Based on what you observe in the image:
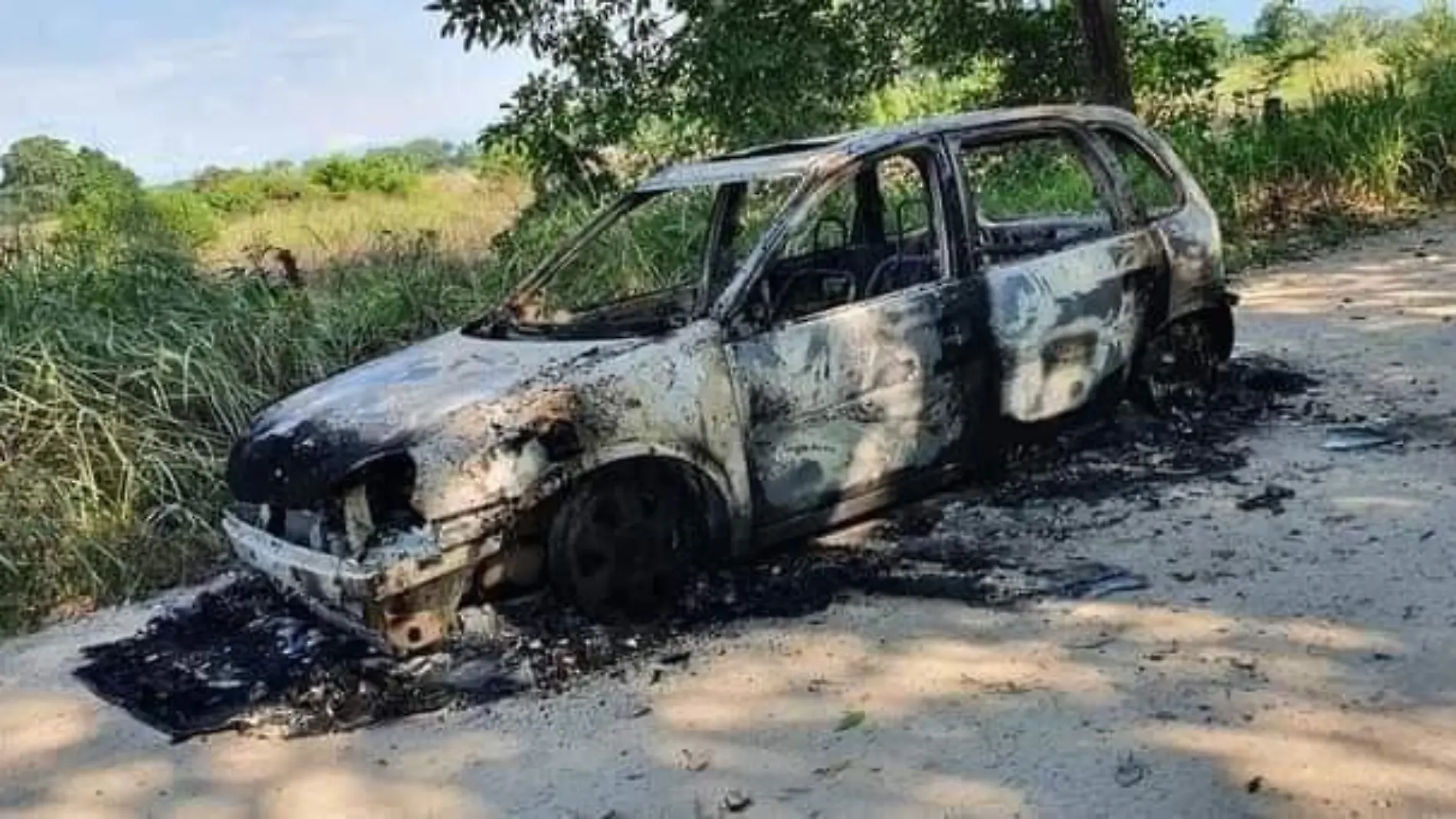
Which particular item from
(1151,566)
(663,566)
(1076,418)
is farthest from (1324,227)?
(663,566)

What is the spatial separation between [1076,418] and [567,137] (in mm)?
8675

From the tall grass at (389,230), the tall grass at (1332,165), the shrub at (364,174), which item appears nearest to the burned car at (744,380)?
the tall grass at (389,230)

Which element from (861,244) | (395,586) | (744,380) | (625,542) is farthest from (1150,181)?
(395,586)

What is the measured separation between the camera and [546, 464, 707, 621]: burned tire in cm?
477

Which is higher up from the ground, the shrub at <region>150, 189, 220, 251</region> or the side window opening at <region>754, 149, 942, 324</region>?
the shrub at <region>150, 189, 220, 251</region>

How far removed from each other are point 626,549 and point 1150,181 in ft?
10.6

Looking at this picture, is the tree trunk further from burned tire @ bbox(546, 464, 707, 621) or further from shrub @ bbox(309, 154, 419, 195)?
shrub @ bbox(309, 154, 419, 195)

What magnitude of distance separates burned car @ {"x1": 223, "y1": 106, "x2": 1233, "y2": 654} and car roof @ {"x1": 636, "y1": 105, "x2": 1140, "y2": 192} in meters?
0.01

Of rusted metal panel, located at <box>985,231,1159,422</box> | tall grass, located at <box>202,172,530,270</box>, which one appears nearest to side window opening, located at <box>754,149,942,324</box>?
rusted metal panel, located at <box>985,231,1159,422</box>

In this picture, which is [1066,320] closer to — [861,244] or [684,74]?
[861,244]

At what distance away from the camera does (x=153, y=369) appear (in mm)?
7289

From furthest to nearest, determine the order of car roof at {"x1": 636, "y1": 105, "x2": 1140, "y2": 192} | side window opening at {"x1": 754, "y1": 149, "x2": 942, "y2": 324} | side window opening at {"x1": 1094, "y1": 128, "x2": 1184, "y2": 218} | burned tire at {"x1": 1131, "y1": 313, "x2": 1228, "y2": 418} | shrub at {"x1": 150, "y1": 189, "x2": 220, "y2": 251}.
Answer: shrub at {"x1": 150, "y1": 189, "x2": 220, "y2": 251}, burned tire at {"x1": 1131, "y1": 313, "x2": 1228, "y2": 418}, side window opening at {"x1": 1094, "y1": 128, "x2": 1184, "y2": 218}, car roof at {"x1": 636, "y1": 105, "x2": 1140, "y2": 192}, side window opening at {"x1": 754, "y1": 149, "x2": 942, "y2": 324}

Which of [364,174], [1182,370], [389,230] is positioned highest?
[364,174]

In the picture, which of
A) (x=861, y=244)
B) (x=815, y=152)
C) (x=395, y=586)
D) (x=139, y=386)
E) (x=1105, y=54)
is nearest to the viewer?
(x=395, y=586)
